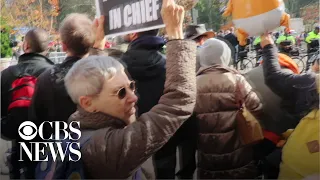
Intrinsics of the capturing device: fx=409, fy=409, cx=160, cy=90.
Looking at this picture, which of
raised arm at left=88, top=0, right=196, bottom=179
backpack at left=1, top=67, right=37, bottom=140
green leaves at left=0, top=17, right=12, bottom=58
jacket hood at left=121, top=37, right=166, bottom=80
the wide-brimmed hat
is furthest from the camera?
backpack at left=1, top=67, right=37, bottom=140

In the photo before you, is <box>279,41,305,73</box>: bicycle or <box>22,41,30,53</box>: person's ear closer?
<box>279,41,305,73</box>: bicycle

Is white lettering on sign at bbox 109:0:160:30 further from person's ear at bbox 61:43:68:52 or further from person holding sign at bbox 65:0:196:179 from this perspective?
person's ear at bbox 61:43:68:52

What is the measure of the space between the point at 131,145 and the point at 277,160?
0.67 meters

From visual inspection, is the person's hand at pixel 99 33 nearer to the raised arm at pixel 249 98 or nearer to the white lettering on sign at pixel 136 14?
the white lettering on sign at pixel 136 14

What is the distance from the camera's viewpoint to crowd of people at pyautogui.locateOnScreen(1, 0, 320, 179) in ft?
4.99

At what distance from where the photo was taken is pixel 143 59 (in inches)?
72.0

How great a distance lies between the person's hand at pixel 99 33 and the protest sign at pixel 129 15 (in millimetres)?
21

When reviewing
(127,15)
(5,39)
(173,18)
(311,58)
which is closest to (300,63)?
(311,58)

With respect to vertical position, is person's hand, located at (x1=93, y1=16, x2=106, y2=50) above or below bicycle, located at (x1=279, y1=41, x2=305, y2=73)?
above

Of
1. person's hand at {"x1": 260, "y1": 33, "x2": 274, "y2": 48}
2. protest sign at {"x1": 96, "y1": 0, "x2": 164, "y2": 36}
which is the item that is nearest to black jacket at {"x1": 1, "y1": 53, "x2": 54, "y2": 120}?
protest sign at {"x1": 96, "y1": 0, "x2": 164, "y2": 36}

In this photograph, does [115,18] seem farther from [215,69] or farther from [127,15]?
[215,69]

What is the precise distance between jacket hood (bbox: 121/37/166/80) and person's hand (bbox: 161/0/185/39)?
0.17 metres

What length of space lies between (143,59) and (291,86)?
64cm

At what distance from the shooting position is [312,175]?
1.69 meters
